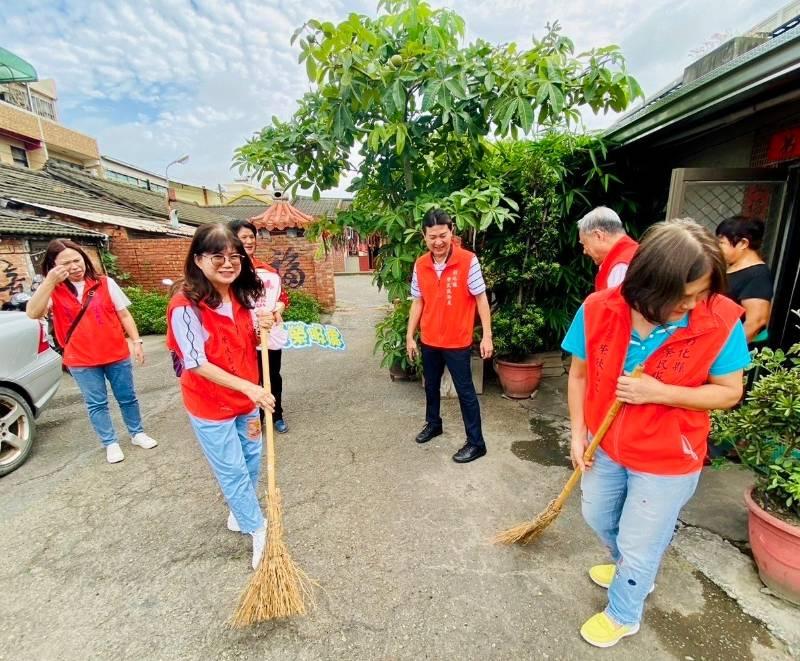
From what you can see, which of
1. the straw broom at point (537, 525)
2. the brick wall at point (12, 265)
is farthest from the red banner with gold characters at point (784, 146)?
the brick wall at point (12, 265)

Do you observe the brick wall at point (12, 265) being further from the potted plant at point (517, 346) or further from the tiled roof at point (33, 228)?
the potted plant at point (517, 346)

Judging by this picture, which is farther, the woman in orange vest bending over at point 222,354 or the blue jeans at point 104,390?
the blue jeans at point 104,390

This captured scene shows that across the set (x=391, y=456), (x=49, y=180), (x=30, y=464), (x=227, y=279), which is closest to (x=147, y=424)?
(x=30, y=464)

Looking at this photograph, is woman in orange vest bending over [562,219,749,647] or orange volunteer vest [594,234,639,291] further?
orange volunteer vest [594,234,639,291]

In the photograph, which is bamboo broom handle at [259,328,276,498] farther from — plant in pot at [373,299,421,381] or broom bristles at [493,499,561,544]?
plant in pot at [373,299,421,381]

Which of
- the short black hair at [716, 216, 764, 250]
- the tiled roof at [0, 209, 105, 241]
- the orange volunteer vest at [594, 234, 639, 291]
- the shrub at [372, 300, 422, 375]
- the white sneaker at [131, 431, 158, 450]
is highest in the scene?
the tiled roof at [0, 209, 105, 241]

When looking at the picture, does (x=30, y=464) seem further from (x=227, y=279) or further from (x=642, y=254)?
(x=642, y=254)

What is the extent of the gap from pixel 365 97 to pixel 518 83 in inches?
43.4

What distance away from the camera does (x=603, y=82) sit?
2.83 m

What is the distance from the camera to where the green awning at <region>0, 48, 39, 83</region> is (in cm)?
1510

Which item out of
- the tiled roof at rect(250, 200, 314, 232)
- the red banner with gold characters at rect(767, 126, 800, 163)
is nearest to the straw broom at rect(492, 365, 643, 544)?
the red banner with gold characters at rect(767, 126, 800, 163)

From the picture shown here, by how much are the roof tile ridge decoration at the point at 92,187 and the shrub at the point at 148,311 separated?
4.69m

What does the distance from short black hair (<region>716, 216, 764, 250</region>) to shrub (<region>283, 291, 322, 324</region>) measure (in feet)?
21.4

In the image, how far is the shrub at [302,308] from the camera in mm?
7673
